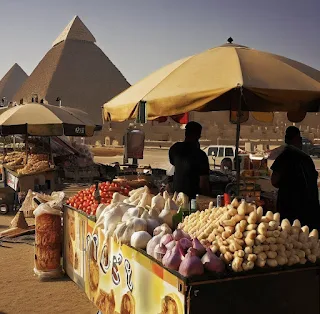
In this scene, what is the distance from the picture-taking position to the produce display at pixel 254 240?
2973 mm

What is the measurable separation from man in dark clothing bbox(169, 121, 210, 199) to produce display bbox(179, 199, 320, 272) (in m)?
1.59

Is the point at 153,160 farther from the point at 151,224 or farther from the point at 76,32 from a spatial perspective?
the point at 76,32

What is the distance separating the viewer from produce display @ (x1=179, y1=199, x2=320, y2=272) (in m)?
2.97

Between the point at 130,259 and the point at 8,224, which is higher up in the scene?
the point at 130,259

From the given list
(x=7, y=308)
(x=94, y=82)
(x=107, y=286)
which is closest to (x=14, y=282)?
(x=7, y=308)

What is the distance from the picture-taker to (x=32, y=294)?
5023mm

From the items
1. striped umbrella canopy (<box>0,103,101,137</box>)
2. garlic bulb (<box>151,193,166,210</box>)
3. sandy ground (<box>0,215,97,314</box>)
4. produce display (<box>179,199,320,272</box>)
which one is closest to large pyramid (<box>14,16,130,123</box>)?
striped umbrella canopy (<box>0,103,101,137</box>)

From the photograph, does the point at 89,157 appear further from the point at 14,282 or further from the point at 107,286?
the point at 107,286

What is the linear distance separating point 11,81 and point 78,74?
35499mm

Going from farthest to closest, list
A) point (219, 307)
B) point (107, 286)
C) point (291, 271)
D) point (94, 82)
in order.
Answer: point (94, 82) < point (107, 286) < point (291, 271) < point (219, 307)

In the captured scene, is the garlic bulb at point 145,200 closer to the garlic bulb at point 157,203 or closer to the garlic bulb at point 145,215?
the garlic bulb at point 157,203

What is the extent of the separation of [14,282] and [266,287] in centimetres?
356

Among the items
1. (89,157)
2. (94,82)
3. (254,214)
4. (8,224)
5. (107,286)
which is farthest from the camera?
(94,82)

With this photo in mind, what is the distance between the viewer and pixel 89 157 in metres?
14.9
